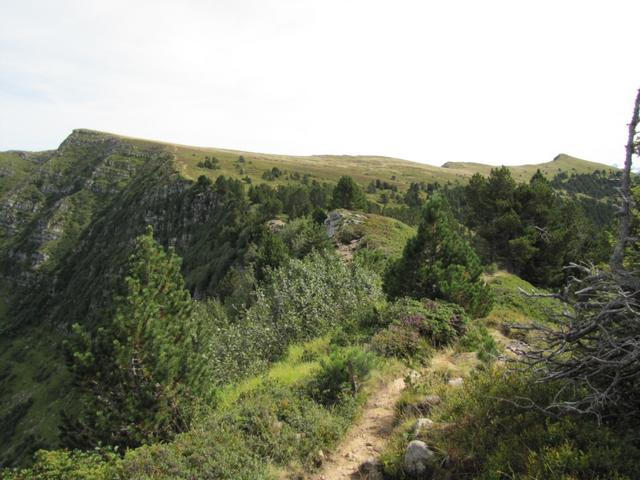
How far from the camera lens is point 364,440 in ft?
24.9

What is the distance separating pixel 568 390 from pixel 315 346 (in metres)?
7.83

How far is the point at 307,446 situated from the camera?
7262 mm

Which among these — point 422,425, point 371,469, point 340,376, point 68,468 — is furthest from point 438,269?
point 68,468

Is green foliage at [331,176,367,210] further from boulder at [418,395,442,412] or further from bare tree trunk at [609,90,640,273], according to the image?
bare tree trunk at [609,90,640,273]

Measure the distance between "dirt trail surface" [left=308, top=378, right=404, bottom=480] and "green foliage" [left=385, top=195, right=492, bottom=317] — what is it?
17.2 feet

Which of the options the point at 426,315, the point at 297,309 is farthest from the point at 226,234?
the point at 426,315

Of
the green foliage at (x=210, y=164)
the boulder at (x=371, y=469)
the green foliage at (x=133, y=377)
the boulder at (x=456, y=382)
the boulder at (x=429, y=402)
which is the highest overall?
the green foliage at (x=210, y=164)

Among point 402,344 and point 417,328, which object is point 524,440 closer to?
point 402,344

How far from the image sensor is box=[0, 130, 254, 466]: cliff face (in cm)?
6781

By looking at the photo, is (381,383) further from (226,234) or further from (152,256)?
(226,234)

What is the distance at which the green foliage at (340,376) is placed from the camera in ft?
29.2

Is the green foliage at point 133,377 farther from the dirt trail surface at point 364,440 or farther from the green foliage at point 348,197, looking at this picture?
the green foliage at point 348,197

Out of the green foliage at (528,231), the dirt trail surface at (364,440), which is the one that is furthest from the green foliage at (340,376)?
the green foliage at (528,231)

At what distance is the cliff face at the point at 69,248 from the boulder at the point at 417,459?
30.7 ft
